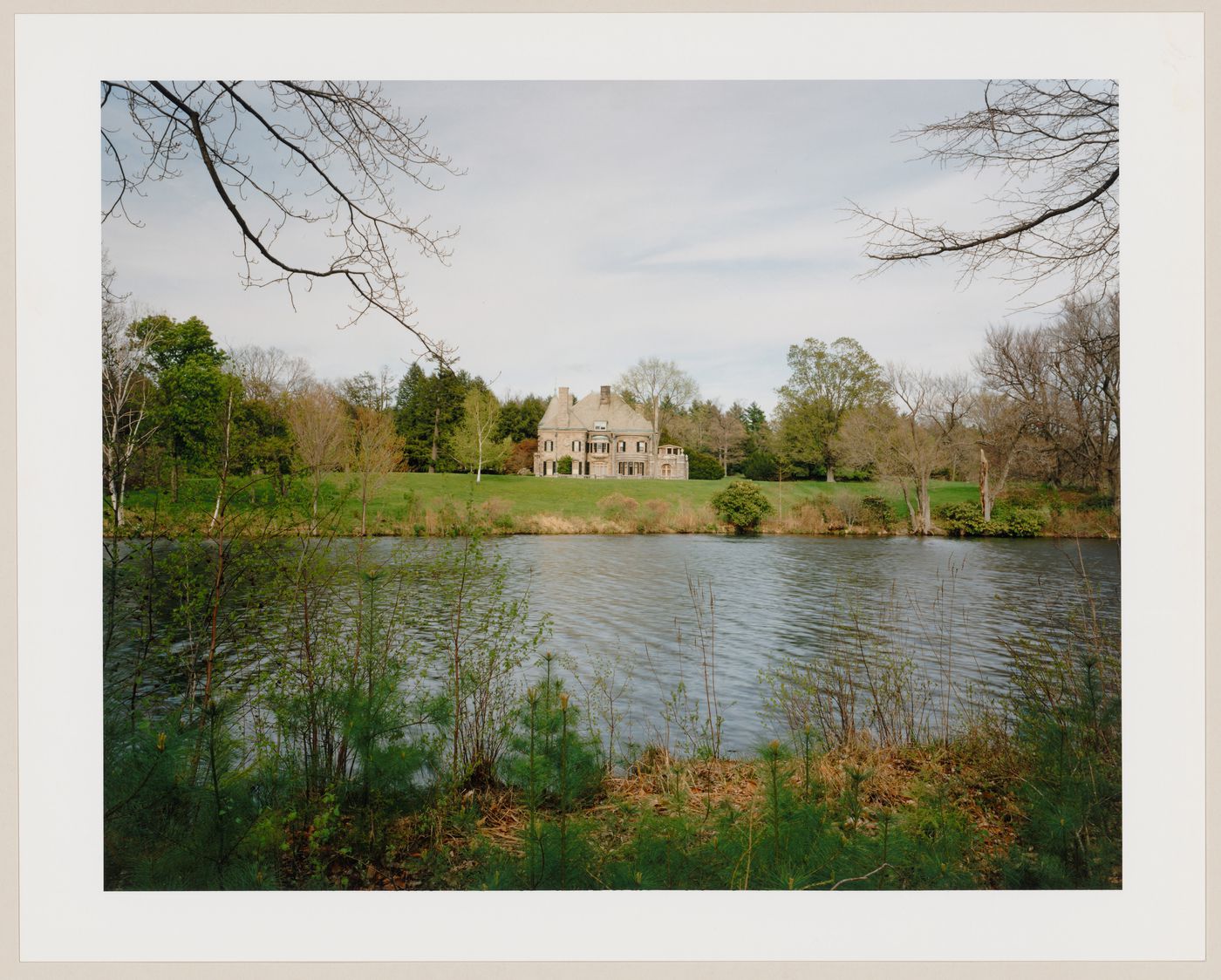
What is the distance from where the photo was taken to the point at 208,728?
229 centimetres

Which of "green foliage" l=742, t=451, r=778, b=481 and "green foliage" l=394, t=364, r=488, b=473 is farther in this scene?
"green foliage" l=742, t=451, r=778, b=481

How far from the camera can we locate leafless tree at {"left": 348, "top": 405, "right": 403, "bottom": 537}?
3771mm

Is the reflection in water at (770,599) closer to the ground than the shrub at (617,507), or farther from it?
closer to the ground

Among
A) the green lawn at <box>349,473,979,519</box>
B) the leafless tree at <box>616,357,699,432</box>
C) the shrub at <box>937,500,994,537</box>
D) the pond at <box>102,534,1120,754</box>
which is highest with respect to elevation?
the leafless tree at <box>616,357,699,432</box>

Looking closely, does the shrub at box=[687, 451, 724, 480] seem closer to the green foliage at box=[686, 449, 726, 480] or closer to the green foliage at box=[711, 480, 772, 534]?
the green foliage at box=[686, 449, 726, 480]

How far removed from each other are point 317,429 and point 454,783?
2113 millimetres

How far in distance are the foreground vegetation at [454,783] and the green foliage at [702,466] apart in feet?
22.4

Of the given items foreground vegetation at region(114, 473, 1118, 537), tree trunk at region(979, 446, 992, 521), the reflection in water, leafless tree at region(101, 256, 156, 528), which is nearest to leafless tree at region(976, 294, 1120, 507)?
the reflection in water

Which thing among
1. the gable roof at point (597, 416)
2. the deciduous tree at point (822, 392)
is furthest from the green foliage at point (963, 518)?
the gable roof at point (597, 416)

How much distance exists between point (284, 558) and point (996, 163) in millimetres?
3609

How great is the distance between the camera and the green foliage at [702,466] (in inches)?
386

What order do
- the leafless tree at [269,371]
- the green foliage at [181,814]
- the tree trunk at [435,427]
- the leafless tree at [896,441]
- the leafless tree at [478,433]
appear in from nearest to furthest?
the green foliage at [181,814], the leafless tree at [269,371], the tree trunk at [435,427], the leafless tree at [478,433], the leafless tree at [896,441]

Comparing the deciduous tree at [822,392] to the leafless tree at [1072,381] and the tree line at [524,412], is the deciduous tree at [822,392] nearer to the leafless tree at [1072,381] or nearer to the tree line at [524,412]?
the tree line at [524,412]
